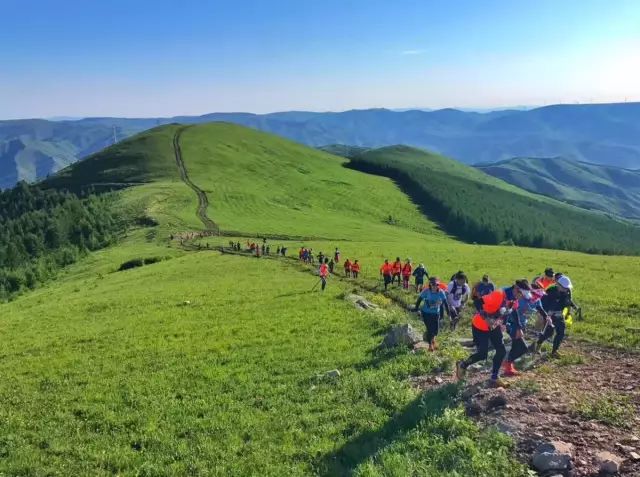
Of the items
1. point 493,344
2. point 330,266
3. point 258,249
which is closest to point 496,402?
point 493,344

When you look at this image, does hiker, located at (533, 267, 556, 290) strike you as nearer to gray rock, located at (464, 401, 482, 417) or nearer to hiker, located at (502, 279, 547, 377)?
hiker, located at (502, 279, 547, 377)

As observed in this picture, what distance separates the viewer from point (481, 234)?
147 m

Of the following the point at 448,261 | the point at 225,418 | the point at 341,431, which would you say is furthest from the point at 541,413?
the point at 448,261

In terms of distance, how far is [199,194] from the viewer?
109062 mm

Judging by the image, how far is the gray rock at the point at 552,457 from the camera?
970cm

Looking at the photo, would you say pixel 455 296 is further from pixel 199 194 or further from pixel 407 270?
pixel 199 194

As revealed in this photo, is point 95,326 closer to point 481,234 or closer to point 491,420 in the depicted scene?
point 491,420

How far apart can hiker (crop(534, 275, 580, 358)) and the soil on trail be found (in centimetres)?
107

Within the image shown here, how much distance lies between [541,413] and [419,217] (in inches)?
5116

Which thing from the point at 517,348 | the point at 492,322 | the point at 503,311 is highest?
the point at 503,311

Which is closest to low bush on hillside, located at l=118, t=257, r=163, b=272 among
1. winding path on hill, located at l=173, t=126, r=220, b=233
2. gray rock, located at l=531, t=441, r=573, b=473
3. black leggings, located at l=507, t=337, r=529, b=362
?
winding path on hill, located at l=173, t=126, r=220, b=233

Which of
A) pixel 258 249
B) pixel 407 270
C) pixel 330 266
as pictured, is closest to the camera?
pixel 407 270

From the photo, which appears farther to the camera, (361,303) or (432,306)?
(361,303)

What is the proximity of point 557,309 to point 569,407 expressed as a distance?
243 inches
